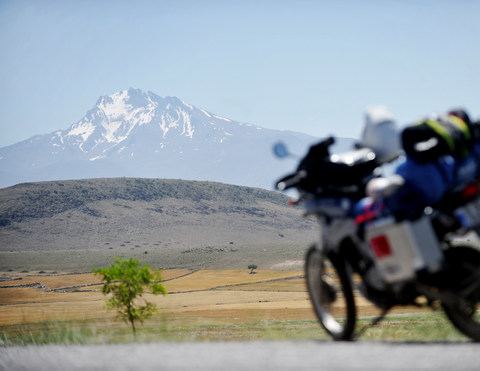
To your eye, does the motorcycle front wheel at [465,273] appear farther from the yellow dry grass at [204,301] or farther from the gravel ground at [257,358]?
the yellow dry grass at [204,301]

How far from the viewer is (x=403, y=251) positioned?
3.62m

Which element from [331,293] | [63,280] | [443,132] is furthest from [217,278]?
[443,132]

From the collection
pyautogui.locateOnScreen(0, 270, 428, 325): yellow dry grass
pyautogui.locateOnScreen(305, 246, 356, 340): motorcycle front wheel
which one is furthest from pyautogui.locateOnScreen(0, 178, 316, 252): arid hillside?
pyautogui.locateOnScreen(305, 246, 356, 340): motorcycle front wheel

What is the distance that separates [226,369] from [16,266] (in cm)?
12144

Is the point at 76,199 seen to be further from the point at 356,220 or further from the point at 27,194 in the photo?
the point at 356,220

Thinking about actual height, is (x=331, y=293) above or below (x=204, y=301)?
above

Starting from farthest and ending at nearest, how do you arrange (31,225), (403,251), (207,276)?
(31,225) < (207,276) < (403,251)

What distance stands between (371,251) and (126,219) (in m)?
173

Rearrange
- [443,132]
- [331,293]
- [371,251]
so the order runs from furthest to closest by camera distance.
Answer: [331,293]
[371,251]
[443,132]

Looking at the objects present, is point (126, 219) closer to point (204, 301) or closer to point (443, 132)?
point (204, 301)

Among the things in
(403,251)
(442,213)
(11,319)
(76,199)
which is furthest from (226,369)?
(76,199)

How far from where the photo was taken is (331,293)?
458 centimetres

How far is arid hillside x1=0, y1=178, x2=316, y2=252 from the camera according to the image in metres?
154

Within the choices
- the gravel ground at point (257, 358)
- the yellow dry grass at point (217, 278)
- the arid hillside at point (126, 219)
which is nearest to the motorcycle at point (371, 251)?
the gravel ground at point (257, 358)
